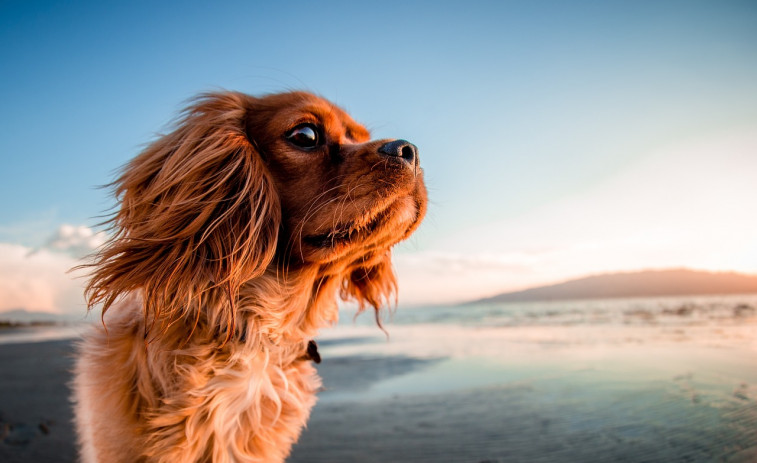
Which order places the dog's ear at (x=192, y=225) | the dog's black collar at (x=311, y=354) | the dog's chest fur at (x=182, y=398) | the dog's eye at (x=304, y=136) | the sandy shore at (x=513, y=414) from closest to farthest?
the dog's ear at (x=192, y=225) → the dog's chest fur at (x=182, y=398) → the dog's eye at (x=304, y=136) → the dog's black collar at (x=311, y=354) → the sandy shore at (x=513, y=414)

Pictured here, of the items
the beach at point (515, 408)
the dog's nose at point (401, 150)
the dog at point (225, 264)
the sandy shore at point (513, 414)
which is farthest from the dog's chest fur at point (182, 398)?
the dog's nose at point (401, 150)

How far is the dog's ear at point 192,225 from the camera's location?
6.08 feet

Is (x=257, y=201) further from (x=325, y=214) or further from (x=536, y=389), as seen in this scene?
(x=536, y=389)

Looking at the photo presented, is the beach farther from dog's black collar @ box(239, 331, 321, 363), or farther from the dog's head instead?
the dog's head

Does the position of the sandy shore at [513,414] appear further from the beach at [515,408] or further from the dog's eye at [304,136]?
the dog's eye at [304,136]

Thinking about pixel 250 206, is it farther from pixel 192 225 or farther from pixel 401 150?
pixel 401 150

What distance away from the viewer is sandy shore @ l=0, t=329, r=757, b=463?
172 inches

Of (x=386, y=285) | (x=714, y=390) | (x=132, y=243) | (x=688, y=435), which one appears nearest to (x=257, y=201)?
(x=132, y=243)

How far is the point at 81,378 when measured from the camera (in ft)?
7.59

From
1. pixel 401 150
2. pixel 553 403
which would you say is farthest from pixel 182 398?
pixel 553 403

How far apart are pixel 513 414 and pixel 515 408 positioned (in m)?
0.24

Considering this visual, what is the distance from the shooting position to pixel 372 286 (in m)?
2.94

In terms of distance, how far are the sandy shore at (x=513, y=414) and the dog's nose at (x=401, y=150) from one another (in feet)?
8.11

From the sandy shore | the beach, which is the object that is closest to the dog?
the beach
